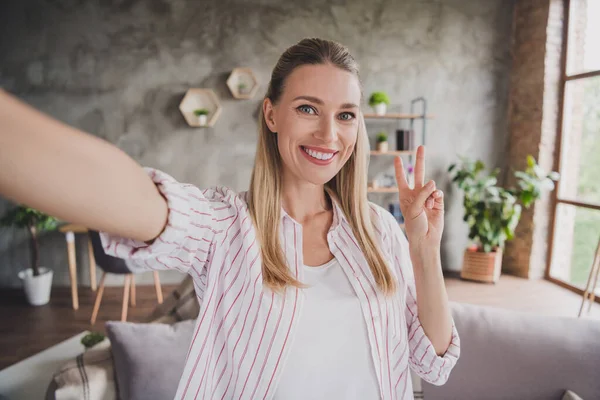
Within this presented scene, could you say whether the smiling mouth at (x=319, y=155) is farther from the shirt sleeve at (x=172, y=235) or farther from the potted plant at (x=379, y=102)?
the potted plant at (x=379, y=102)

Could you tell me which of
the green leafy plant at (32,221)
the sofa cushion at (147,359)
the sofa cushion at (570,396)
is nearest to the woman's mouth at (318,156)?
the sofa cushion at (147,359)

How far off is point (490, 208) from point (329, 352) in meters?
4.06

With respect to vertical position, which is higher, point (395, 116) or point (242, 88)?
point (242, 88)

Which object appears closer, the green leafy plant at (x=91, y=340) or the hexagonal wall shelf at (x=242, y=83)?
the green leafy plant at (x=91, y=340)

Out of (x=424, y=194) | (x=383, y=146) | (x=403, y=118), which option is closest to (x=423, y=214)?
(x=424, y=194)

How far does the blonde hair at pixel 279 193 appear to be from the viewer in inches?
35.6

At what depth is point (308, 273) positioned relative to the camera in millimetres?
924

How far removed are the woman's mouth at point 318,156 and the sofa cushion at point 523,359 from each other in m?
0.90

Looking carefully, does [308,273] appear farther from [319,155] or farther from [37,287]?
[37,287]

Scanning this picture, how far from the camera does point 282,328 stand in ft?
2.69

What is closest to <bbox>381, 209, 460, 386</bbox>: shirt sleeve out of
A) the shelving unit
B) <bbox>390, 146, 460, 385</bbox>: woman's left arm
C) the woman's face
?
<bbox>390, 146, 460, 385</bbox>: woman's left arm

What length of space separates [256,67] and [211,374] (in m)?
4.01

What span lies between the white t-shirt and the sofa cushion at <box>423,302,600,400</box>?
0.67 metres

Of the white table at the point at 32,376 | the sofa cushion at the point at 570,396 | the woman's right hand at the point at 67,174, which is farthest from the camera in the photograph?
the white table at the point at 32,376
